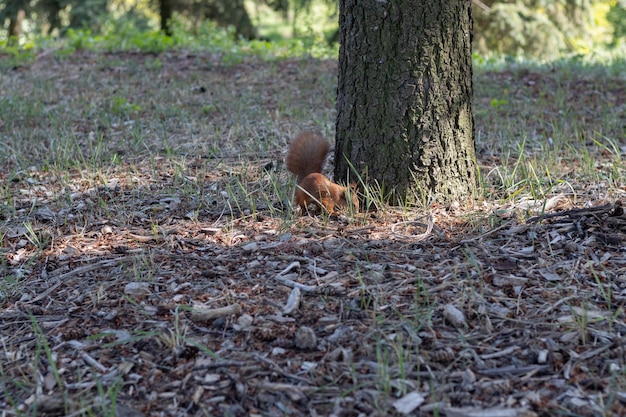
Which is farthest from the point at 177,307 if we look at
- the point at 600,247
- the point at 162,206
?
the point at 600,247

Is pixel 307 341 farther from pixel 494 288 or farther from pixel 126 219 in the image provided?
pixel 126 219

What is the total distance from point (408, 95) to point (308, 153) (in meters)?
0.64

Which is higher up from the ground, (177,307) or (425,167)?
(425,167)

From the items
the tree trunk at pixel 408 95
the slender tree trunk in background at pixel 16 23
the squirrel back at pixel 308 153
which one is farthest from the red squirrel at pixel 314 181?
the slender tree trunk in background at pixel 16 23

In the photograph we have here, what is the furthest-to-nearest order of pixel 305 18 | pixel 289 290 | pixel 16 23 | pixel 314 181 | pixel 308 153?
pixel 16 23
pixel 305 18
pixel 308 153
pixel 314 181
pixel 289 290

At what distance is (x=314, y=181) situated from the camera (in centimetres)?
342

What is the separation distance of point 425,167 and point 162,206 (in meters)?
1.51

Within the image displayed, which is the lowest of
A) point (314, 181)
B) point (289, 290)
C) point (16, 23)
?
point (289, 290)

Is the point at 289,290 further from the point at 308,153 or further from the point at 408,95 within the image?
the point at 408,95

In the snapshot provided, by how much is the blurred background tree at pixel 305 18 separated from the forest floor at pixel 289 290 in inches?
187

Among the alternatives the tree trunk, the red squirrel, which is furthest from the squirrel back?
the tree trunk

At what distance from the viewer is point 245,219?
3.54 meters

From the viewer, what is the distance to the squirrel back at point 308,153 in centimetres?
367

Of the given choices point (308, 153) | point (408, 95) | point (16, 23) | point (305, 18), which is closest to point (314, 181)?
point (308, 153)
